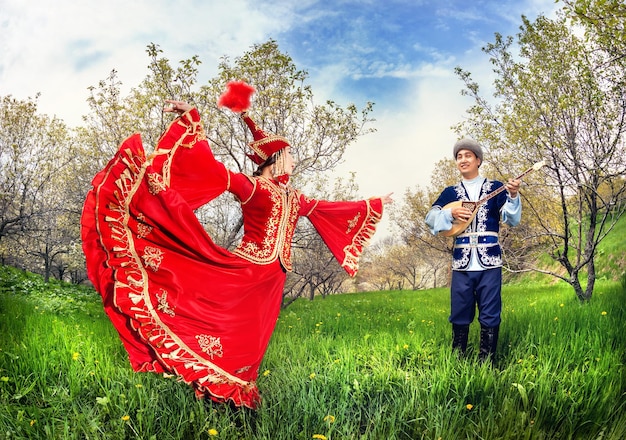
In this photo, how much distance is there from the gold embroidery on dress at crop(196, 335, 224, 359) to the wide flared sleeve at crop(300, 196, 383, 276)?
1376 millimetres

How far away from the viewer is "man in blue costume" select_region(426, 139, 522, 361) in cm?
421

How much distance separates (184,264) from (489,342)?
2605 millimetres

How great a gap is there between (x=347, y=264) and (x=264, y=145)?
129cm

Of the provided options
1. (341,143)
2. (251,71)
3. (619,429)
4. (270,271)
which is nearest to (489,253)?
(619,429)

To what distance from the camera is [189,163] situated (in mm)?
3662

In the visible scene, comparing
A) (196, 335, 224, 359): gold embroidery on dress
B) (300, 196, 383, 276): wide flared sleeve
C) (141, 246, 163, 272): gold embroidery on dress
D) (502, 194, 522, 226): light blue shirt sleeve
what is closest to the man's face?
(502, 194, 522, 226): light blue shirt sleeve

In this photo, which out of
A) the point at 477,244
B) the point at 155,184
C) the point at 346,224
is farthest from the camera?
the point at 346,224

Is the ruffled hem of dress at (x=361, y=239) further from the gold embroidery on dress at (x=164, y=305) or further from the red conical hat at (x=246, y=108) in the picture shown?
the gold embroidery on dress at (x=164, y=305)

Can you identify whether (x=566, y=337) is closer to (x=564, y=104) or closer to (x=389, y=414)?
(x=389, y=414)

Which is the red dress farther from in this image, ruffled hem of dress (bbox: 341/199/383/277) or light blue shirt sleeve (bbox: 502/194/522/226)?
light blue shirt sleeve (bbox: 502/194/522/226)

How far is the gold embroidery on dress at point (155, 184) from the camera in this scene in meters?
3.36

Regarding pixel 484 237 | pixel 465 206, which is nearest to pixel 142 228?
pixel 465 206

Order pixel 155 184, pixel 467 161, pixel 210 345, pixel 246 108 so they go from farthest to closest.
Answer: pixel 467 161
pixel 246 108
pixel 210 345
pixel 155 184

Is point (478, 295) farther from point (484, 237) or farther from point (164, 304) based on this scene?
point (164, 304)
